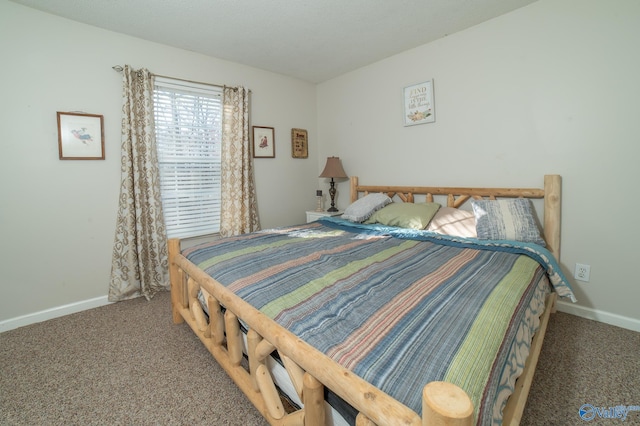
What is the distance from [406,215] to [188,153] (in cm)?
231

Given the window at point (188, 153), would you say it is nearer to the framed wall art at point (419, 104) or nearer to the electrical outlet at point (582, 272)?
the framed wall art at point (419, 104)

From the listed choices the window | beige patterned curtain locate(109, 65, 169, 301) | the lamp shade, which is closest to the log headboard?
the lamp shade

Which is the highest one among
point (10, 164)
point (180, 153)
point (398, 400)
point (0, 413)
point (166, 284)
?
point (180, 153)

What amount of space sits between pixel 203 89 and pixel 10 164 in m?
1.69

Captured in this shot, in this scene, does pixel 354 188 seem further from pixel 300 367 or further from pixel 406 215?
pixel 300 367

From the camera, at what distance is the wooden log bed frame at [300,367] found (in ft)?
1.98

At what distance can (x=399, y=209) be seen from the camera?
276 centimetres

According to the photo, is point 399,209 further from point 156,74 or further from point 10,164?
point 10,164

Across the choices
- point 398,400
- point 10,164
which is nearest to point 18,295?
point 10,164

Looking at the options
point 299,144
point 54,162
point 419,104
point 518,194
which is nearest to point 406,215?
point 518,194

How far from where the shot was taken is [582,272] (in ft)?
7.22

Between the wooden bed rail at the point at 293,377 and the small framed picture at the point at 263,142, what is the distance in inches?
76.4

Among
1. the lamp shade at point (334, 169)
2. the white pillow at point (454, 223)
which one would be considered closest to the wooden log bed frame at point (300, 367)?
the white pillow at point (454, 223)

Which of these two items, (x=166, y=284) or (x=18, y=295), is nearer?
(x=18, y=295)
